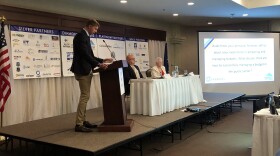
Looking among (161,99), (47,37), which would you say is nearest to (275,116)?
(161,99)

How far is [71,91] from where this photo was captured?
577 cm

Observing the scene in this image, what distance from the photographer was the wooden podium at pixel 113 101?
11.0ft

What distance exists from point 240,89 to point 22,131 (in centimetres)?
631

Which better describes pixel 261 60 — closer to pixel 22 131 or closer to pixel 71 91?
pixel 71 91

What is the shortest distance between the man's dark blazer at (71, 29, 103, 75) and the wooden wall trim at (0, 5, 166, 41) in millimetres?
1967

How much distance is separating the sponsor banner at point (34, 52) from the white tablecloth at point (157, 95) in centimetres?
182

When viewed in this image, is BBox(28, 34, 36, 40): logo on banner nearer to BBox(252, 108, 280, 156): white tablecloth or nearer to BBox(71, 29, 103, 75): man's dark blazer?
BBox(71, 29, 103, 75): man's dark blazer

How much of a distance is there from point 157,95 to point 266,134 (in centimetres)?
193

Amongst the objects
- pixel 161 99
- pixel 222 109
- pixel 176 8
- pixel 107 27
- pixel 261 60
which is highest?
pixel 176 8

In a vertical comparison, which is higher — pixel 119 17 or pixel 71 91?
pixel 119 17

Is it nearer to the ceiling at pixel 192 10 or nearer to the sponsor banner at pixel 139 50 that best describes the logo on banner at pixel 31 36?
the ceiling at pixel 192 10

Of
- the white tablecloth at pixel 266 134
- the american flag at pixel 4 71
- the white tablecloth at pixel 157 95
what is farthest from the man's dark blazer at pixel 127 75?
the white tablecloth at pixel 266 134

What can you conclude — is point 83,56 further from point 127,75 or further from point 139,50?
point 139,50

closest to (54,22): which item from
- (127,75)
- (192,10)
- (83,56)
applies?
(127,75)
